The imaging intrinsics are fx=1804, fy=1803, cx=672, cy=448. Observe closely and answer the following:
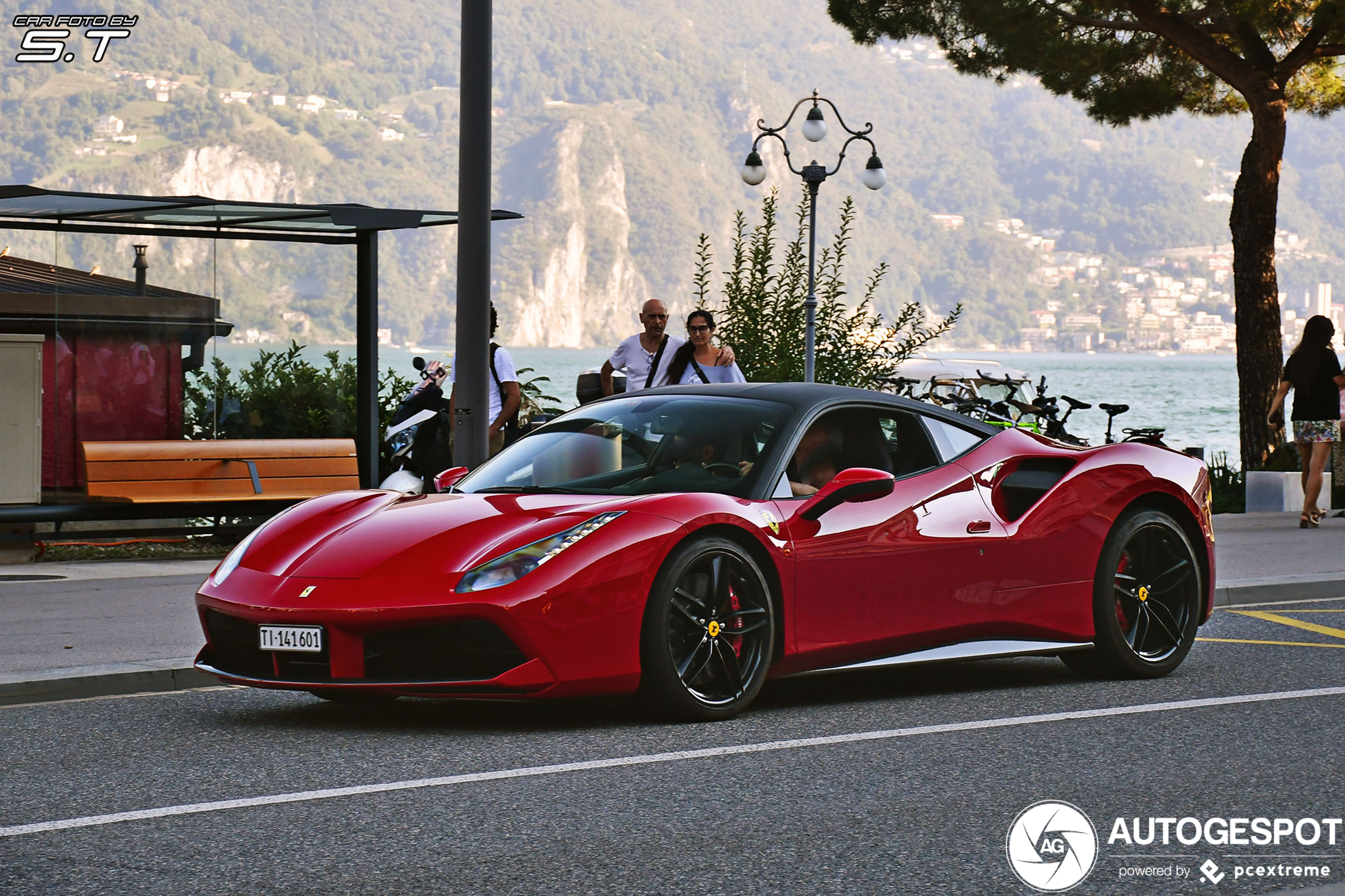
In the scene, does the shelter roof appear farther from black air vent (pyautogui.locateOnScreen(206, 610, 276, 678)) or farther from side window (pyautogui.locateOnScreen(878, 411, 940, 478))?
black air vent (pyautogui.locateOnScreen(206, 610, 276, 678))

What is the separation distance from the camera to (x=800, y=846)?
16.2ft

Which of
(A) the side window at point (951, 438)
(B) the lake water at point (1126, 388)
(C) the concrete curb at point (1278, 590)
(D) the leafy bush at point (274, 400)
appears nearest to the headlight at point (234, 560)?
(A) the side window at point (951, 438)

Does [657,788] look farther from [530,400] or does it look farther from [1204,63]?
[1204,63]

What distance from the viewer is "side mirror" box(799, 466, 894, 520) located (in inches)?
280

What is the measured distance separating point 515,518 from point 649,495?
0.54 meters

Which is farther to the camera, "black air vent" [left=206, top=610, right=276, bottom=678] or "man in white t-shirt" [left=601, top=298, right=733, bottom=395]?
"man in white t-shirt" [left=601, top=298, right=733, bottom=395]

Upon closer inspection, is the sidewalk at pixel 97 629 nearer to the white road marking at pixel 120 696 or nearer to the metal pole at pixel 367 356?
the white road marking at pixel 120 696

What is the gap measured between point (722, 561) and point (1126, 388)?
138 metres

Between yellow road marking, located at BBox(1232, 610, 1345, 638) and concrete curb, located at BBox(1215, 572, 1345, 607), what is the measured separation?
1.02 feet

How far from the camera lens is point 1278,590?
11789 millimetres

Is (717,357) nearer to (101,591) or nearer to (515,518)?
(101,591)

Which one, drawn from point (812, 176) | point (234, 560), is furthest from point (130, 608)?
point (812, 176)

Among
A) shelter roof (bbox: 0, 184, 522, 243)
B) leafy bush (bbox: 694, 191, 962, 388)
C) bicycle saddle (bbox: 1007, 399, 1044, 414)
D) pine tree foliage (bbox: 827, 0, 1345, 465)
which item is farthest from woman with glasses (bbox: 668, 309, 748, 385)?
bicycle saddle (bbox: 1007, 399, 1044, 414)

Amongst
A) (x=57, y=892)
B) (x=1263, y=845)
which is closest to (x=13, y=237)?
(x=57, y=892)
